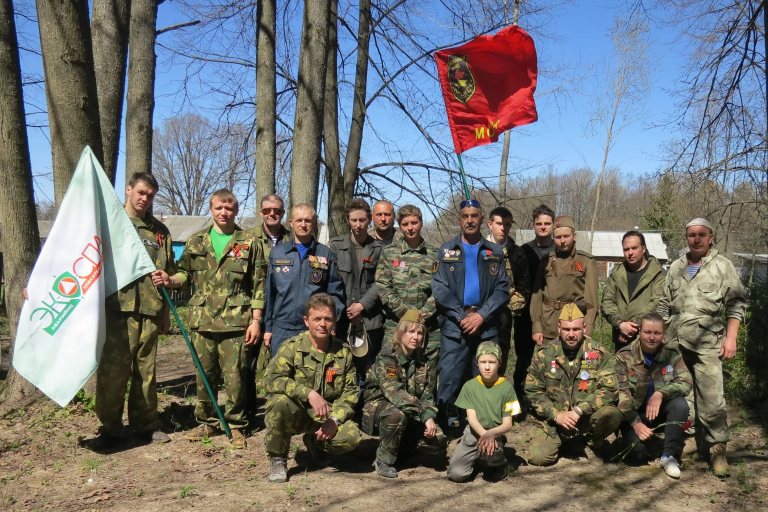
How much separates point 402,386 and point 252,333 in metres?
1.31

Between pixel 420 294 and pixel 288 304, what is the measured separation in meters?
1.07

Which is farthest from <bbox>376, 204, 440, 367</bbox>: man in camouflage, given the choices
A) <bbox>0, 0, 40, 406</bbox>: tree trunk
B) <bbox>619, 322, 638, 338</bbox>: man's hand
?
<bbox>0, 0, 40, 406</bbox>: tree trunk

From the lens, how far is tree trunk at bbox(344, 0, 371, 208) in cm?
1150

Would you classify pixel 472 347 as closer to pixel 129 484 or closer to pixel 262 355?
pixel 262 355

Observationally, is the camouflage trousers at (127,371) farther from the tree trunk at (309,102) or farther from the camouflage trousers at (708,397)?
the camouflage trousers at (708,397)

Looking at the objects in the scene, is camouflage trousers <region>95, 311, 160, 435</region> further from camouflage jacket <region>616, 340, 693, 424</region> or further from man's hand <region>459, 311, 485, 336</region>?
camouflage jacket <region>616, 340, 693, 424</region>

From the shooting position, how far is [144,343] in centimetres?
495

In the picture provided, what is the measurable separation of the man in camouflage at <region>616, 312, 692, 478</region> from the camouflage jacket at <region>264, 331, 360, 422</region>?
2.01 metres

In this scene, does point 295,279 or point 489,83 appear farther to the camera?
point 489,83

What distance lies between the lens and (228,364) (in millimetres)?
5023

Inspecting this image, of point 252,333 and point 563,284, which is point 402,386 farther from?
point 563,284

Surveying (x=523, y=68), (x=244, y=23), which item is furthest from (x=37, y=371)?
(x=244, y=23)

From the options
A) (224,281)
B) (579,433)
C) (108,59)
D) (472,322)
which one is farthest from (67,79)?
(579,433)

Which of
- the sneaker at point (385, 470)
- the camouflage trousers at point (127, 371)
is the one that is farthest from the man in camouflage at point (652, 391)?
the camouflage trousers at point (127, 371)
